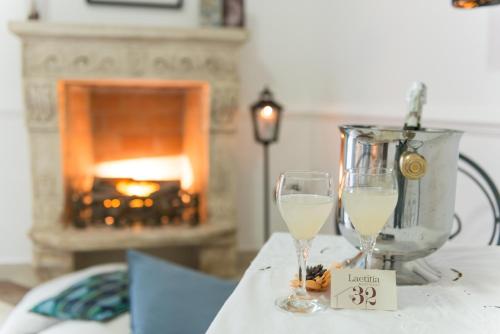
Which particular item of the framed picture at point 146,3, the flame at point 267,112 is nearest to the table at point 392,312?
the flame at point 267,112

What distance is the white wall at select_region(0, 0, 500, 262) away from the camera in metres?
2.44

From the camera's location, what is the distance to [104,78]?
2943mm

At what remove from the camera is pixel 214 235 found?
3076 millimetres

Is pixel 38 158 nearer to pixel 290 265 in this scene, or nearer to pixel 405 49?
pixel 405 49

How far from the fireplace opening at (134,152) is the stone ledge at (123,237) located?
90 mm

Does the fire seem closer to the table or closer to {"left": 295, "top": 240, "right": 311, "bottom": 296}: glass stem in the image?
the table

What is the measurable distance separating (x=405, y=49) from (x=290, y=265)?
1710 millimetres

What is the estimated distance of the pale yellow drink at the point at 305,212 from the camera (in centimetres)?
86

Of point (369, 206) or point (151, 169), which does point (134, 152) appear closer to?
point (151, 169)

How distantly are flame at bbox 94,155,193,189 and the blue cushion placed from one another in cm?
155

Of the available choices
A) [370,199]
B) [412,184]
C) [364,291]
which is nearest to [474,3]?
[412,184]

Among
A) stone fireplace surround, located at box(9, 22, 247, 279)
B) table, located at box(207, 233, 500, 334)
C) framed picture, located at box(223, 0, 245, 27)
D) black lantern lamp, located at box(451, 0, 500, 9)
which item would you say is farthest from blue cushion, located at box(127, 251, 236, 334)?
framed picture, located at box(223, 0, 245, 27)

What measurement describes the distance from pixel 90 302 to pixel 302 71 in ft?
6.68

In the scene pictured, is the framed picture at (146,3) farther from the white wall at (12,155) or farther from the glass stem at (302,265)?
the glass stem at (302,265)
